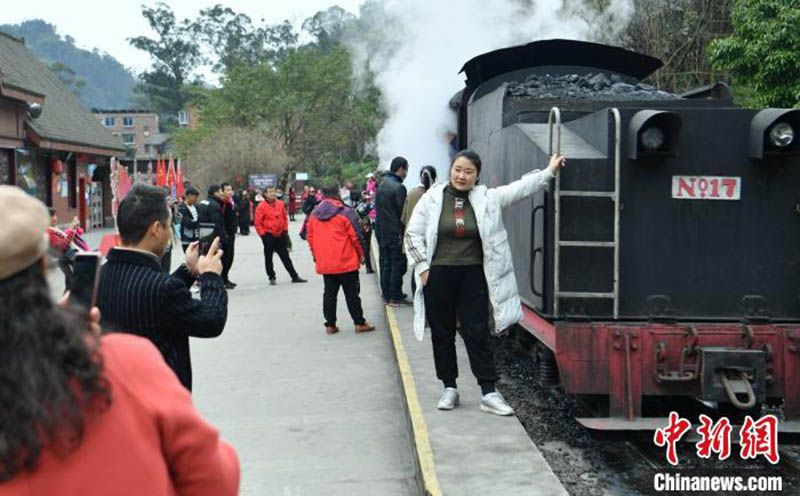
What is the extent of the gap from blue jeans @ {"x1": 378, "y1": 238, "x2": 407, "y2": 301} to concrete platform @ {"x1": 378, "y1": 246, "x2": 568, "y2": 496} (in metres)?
3.97

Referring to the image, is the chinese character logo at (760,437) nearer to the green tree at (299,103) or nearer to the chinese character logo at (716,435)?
the chinese character logo at (716,435)

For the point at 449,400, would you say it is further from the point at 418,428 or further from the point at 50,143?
the point at 50,143

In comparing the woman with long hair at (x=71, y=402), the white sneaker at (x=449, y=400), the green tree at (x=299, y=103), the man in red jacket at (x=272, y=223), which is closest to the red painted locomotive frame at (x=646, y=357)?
the white sneaker at (x=449, y=400)

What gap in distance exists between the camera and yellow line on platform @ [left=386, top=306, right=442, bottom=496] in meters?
4.58

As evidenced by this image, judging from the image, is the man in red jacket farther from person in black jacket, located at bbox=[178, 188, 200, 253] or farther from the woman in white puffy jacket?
the woman in white puffy jacket

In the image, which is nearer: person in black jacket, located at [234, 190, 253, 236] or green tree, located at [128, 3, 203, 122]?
person in black jacket, located at [234, 190, 253, 236]

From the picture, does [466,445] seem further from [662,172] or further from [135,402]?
[135,402]

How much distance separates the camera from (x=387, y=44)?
2147 cm

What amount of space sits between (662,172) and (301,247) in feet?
63.7

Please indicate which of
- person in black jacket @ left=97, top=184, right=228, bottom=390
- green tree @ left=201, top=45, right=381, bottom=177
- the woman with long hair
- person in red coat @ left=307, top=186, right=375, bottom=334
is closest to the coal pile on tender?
person in red coat @ left=307, top=186, right=375, bottom=334

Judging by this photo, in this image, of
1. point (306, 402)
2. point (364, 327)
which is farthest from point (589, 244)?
point (364, 327)

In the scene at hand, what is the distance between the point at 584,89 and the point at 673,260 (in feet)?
7.61

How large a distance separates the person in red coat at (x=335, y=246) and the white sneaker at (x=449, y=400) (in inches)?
151

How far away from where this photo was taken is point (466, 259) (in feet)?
19.3
